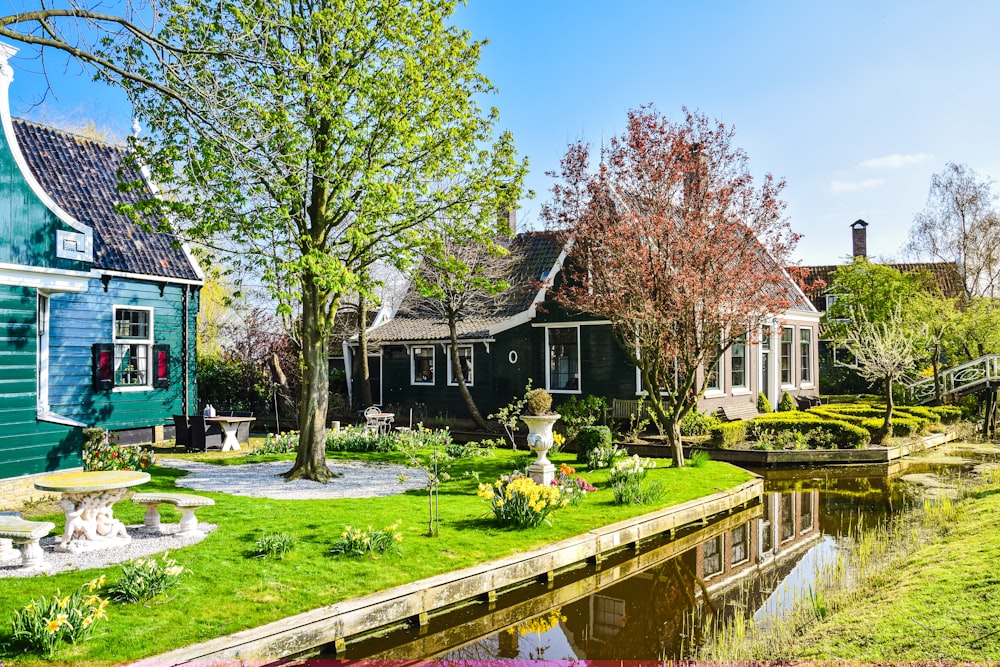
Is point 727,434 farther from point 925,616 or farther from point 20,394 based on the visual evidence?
point 20,394

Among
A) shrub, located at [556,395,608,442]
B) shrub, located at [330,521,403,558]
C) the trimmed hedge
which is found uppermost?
shrub, located at [556,395,608,442]

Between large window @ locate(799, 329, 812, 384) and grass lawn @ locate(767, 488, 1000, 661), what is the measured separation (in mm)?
17786

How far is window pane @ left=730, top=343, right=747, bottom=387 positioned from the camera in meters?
21.5

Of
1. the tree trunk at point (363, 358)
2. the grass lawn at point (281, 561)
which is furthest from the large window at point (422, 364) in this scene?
the grass lawn at point (281, 561)

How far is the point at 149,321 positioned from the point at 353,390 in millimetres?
10632

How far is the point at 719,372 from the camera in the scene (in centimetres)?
2056

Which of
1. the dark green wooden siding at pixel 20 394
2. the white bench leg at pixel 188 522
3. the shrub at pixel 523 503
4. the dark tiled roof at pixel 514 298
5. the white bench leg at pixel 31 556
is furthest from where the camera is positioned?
the dark tiled roof at pixel 514 298

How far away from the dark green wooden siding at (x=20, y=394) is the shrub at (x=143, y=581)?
454 centimetres

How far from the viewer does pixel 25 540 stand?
267 inches

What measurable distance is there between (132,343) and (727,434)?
14414 mm

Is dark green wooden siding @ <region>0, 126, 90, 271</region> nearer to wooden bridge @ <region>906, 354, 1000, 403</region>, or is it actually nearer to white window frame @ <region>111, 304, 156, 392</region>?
white window frame @ <region>111, 304, 156, 392</region>

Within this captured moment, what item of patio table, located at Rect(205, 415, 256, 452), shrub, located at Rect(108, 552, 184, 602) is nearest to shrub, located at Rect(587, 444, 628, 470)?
shrub, located at Rect(108, 552, 184, 602)

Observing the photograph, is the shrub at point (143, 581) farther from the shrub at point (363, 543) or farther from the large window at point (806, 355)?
the large window at point (806, 355)

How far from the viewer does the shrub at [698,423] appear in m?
18.3
